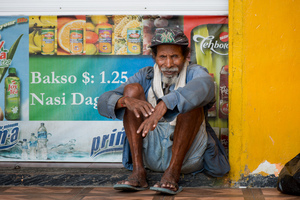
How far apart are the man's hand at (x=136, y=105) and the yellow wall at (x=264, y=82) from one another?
2.60 ft

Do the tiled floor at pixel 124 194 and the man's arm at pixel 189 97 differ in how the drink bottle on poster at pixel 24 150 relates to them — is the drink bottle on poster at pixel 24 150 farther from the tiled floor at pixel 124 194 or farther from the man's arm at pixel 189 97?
the man's arm at pixel 189 97

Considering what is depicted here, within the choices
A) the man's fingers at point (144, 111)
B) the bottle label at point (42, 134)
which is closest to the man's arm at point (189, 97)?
the man's fingers at point (144, 111)

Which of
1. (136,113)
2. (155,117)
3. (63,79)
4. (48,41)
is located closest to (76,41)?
(48,41)

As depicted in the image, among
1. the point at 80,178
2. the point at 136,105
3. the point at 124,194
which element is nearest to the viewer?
the point at 136,105

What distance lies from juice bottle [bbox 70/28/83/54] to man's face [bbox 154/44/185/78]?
3.17ft

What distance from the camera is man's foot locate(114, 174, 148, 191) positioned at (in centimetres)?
336

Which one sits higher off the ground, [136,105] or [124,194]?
[136,105]

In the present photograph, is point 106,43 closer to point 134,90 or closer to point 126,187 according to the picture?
point 134,90

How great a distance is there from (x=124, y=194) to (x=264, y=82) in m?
1.41

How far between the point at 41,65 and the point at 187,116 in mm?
1699

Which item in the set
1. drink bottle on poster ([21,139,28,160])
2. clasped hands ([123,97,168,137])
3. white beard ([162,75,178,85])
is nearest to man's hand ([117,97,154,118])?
clasped hands ([123,97,168,137])

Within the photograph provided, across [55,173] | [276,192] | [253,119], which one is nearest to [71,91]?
[55,173]

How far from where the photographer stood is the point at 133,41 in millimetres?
4301

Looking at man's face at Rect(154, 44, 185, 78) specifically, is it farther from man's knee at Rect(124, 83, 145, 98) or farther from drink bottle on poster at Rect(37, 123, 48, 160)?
drink bottle on poster at Rect(37, 123, 48, 160)
